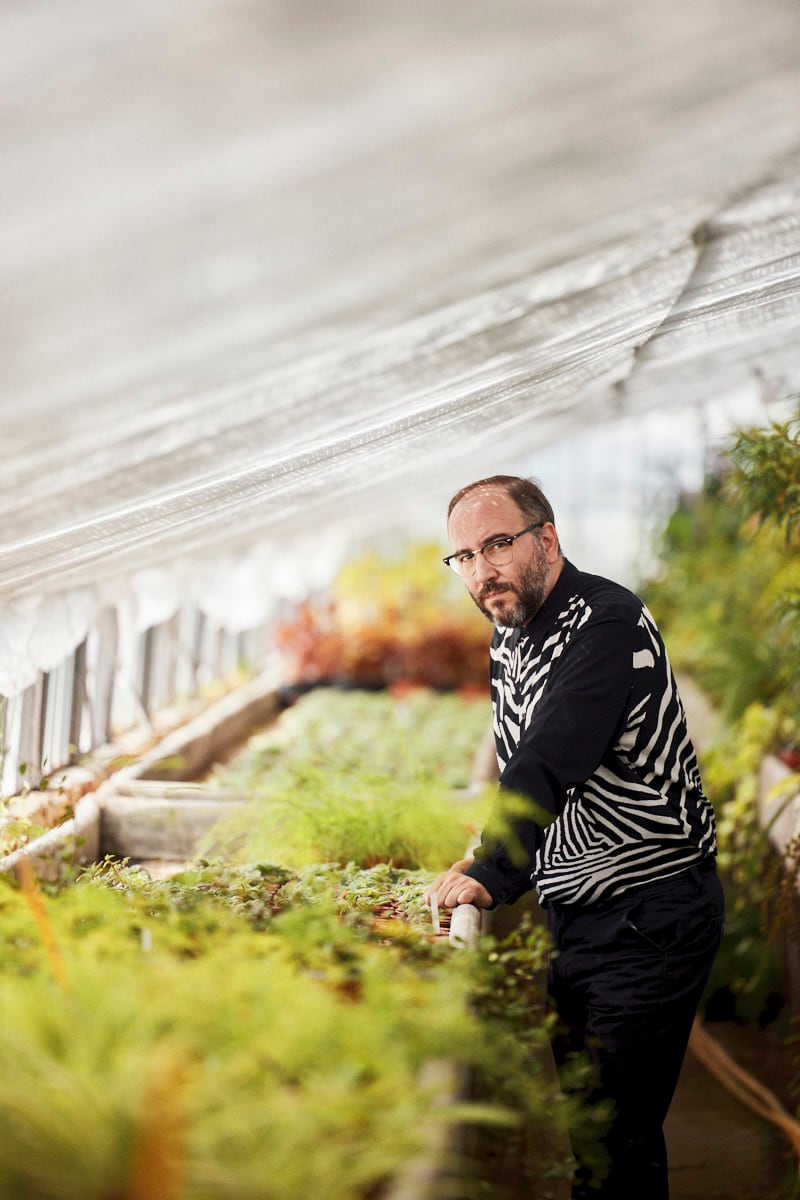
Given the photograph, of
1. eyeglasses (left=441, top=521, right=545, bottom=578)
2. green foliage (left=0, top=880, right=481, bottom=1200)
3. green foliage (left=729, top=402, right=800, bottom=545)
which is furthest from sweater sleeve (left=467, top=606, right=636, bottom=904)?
green foliage (left=729, top=402, right=800, bottom=545)

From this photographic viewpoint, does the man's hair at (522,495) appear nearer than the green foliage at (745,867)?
Yes

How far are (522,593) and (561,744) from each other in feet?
1.18

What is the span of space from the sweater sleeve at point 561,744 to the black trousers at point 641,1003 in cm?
24

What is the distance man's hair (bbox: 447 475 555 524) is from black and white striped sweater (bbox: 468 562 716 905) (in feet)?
0.49

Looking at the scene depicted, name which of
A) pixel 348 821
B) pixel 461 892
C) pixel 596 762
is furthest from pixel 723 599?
pixel 461 892

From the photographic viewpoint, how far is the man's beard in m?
2.37

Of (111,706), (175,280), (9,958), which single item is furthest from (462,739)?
(175,280)

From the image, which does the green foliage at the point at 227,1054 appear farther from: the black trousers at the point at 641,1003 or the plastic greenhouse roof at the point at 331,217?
the plastic greenhouse roof at the point at 331,217

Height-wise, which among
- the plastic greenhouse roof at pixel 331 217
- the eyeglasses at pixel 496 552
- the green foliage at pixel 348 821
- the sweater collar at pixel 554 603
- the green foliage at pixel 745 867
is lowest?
the green foliage at pixel 745 867

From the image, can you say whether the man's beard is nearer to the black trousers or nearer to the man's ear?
the man's ear

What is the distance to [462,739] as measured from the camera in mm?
5340

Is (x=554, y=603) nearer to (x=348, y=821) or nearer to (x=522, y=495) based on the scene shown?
(x=522, y=495)

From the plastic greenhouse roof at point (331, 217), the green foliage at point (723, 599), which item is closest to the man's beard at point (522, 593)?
the plastic greenhouse roof at point (331, 217)

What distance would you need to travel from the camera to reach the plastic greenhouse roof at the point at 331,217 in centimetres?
99
